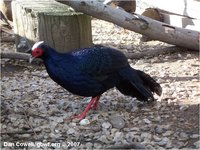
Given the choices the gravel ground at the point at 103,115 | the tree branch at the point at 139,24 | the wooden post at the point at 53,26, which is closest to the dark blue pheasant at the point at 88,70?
the gravel ground at the point at 103,115

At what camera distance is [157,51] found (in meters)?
6.09

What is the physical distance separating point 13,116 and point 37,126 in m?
0.27

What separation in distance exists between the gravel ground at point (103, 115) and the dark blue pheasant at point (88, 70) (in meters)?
0.21

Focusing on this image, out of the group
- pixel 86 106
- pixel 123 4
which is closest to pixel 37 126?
pixel 86 106

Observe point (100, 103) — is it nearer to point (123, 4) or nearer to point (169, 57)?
point (169, 57)

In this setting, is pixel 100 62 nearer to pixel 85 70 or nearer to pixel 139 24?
pixel 85 70

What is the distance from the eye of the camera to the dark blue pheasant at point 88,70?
13.0ft

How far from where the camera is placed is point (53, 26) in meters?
5.71

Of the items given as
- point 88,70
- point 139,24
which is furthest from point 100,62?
point 139,24

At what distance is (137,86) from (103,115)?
0.43 m

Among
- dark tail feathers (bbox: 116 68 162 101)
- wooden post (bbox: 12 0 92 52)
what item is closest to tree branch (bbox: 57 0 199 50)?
wooden post (bbox: 12 0 92 52)

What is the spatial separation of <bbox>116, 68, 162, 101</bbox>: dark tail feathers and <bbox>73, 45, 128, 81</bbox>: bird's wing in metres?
0.13

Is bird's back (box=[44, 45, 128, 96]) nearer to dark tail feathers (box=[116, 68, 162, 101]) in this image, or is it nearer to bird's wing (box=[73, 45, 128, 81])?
bird's wing (box=[73, 45, 128, 81])

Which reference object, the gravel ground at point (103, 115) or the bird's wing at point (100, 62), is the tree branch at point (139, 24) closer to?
the gravel ground at point (103, 115)
